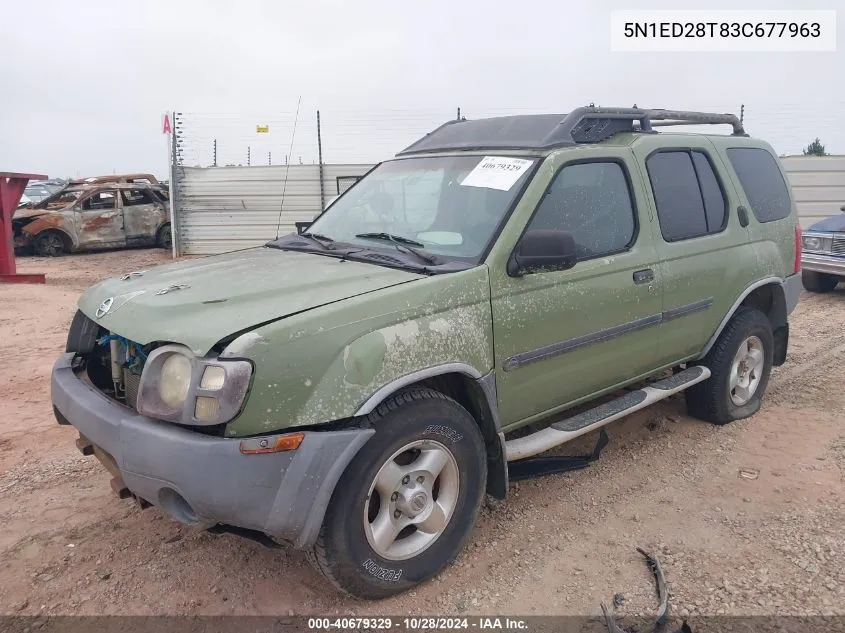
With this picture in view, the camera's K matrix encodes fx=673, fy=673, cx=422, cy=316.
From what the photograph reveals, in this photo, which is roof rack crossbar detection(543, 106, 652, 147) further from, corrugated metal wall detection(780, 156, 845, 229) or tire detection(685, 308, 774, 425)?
corrugated metal wall detection(780, 156, 845, 229)

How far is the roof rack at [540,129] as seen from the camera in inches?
144

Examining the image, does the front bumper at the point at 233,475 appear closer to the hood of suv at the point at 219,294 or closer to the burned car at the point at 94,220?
the hood of suv at the point at 219,294

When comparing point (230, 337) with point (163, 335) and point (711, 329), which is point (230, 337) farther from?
point (711, 329)

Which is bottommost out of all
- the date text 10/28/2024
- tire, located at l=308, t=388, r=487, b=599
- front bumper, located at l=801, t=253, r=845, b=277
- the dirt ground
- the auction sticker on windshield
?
the date text 10/28/2024

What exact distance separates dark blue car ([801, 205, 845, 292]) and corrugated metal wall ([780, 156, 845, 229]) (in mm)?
4648

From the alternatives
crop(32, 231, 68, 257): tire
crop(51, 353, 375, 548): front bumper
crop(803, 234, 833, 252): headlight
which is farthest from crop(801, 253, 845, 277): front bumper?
crop(32, 231, 68, 257): tire

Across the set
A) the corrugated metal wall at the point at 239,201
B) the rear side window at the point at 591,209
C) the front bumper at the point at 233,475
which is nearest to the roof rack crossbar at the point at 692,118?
the rear side window at the point at 591,209

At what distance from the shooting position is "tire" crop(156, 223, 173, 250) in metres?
16.6

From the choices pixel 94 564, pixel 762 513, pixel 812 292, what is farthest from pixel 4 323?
pixel 812 292

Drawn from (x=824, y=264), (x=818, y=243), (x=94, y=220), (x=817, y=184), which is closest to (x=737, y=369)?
(x=824, y=264)

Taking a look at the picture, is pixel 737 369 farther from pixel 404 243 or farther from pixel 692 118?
pixel 404 243

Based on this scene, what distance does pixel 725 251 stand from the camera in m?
4.36

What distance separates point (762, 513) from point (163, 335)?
309 centimetres

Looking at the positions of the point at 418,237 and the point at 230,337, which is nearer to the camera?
the point at 230,337
